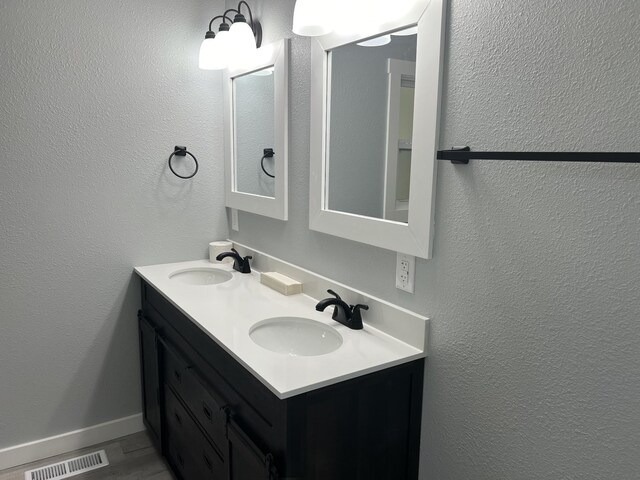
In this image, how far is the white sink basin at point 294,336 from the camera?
1617 mm

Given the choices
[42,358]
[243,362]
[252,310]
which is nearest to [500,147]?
[243,362]

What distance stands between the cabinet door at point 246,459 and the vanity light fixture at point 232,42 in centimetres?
142

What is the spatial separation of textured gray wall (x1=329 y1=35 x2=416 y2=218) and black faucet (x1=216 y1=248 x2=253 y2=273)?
2.24 feet

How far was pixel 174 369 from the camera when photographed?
1930mm

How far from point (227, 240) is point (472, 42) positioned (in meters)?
1.68

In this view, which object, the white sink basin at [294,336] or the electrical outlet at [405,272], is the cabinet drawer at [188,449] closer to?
the white sink basin at [294,336]

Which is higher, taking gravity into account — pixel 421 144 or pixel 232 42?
pixel 232 42

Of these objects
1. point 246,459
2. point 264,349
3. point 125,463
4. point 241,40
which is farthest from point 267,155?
point 125,463

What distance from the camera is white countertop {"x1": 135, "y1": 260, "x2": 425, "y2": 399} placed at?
4.09 ft

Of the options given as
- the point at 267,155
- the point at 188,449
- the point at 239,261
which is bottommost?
the point at 188,449

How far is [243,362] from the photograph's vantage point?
4.32 ft

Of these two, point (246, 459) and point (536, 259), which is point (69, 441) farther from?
point (536, 259)

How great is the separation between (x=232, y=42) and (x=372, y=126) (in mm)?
812

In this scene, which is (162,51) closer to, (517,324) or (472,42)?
(472,42)
